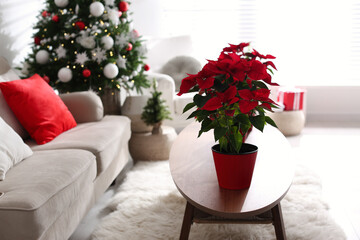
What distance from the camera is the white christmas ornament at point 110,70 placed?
3051 millimetres

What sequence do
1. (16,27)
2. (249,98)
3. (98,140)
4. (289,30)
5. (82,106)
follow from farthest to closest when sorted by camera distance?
(289,30) → (16,27) → (82,106) → (98,140) → (249,98)

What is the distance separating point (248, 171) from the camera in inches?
58.0

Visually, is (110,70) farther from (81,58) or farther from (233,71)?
(233,71)

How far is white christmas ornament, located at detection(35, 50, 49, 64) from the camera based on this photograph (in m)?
3.06

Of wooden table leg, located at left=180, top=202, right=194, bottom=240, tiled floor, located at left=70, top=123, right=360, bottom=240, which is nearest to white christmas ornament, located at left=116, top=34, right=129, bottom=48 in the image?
tiled floor, located at left=70, top=123, right=360, bottom=240

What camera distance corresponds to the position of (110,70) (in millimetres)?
3051

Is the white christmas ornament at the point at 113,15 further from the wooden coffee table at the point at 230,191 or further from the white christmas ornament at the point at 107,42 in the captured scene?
the wooden coffee table at the point at 230,191

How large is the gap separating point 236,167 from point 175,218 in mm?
733

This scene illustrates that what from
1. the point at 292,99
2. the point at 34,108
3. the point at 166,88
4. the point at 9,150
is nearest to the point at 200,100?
the point at 9,150

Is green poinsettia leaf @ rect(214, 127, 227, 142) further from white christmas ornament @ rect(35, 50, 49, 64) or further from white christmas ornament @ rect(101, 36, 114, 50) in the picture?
white christmas ornament @ rect(35, 50, 49, 64)

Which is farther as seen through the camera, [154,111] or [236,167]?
[154,111]

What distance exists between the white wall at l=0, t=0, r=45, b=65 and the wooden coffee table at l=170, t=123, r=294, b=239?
1771mm

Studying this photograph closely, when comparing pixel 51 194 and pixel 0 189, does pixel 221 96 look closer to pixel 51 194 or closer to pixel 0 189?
pixel 51 194

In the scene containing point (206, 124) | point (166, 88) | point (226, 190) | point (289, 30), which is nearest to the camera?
point (206, 124)
